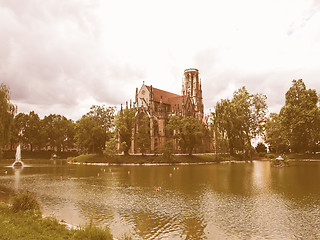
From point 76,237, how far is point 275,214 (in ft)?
34.2

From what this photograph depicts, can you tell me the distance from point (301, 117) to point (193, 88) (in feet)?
154

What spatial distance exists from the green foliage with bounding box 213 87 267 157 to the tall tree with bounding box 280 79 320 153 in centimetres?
813

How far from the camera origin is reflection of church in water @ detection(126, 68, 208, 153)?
80.8 m

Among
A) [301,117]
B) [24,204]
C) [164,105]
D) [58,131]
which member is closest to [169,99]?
[164,105]

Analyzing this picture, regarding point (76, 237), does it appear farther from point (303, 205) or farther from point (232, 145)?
point (232, 145)

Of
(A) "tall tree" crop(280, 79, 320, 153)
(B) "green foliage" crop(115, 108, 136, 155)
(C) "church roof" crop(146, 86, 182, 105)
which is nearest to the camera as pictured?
(A) "tall tree" crop(280, 79, 320, 153)

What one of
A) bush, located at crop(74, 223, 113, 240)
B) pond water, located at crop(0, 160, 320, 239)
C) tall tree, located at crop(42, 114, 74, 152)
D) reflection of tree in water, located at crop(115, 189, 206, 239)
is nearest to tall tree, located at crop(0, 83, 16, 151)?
pond water, located at crop(0, 160, 320, 239)

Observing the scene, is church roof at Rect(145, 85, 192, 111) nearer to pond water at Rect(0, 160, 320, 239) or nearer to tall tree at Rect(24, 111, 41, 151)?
tall tree at Rect(24, 111, 41, 151)

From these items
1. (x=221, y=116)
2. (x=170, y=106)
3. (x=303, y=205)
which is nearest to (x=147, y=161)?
(x=221, y=116)

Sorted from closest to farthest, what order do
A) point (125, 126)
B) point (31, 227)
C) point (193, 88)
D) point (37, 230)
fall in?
point (37, 230), point (31, 227), point (125, 126), point (193, 88)

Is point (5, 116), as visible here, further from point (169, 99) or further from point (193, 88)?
point (193, 88)

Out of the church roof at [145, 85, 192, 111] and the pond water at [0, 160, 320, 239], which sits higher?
the church roof at [145, 85, 192, 111]

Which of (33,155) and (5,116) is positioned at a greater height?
(5,116)

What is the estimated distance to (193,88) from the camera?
10388cm
